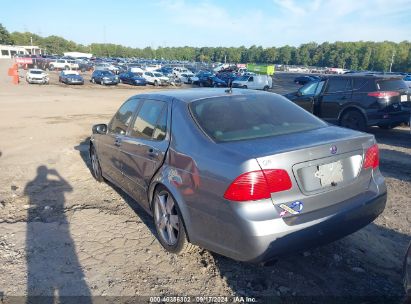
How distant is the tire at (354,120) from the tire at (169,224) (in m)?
7.28

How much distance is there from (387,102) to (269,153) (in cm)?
752

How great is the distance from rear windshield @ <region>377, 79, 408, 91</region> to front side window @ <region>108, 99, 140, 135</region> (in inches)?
275

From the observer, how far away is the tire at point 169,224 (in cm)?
336

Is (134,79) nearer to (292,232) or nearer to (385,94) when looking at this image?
(385,94)

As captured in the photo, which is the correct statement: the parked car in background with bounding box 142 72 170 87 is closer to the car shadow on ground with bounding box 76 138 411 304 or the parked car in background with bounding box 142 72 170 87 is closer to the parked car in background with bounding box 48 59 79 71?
the parked car in background with bounding box 48 59 79 71

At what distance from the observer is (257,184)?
262 centimetres

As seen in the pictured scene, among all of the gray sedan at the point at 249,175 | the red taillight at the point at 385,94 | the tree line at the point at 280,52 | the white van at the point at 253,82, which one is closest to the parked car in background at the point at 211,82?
the white van at the point at 253,82

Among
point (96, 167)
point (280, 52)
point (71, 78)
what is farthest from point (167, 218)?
point (280, 52)

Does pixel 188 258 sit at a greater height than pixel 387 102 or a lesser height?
lesser

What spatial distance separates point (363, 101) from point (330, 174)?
7210 millimetres

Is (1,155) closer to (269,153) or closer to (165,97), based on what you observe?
(165,97)

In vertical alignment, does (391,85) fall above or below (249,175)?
above

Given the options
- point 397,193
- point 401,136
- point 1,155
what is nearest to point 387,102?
point 401,136

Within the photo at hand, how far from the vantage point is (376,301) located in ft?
9.32
